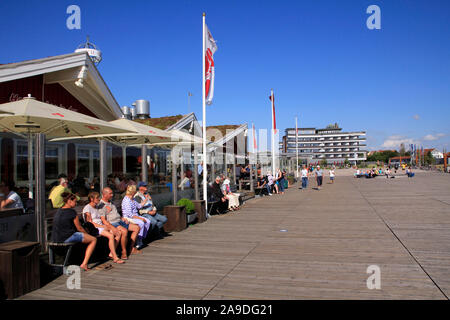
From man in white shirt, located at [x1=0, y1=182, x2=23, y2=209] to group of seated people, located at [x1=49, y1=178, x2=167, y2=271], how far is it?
592mm

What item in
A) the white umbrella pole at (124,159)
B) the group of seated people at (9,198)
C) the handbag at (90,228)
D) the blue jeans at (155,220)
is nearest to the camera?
Answer: the group of seated people at (9,198)

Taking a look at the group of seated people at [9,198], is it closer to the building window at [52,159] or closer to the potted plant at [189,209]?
the potted plant at [189,209]

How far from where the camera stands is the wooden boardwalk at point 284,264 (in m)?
4.11

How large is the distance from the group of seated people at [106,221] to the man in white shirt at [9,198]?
0.59 meters

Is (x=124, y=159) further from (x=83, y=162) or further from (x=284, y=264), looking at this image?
(x=284, y=264)

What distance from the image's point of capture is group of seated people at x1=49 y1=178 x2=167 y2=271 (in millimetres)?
4992

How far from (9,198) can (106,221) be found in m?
1.54

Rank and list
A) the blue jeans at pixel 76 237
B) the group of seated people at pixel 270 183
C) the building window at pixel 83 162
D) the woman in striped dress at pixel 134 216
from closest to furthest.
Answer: the blue jeans at pixel 76 237, the woman in striped dress at pixel 134 216, the building window at pixel 83 162, the group of seated people at pixel 270 183

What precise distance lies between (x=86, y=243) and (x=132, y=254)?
1082 millimetres

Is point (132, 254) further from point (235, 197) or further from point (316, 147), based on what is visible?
point (316, 147)

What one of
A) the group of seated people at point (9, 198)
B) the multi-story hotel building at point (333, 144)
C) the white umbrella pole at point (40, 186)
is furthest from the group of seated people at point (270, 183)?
the multi-story hotel building at point (333, 144)

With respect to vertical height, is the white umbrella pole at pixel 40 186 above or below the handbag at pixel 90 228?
above

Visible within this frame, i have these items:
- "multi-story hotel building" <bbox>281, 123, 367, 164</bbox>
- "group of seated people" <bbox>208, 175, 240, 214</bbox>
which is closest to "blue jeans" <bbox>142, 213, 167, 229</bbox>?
"group of seated people" <bbox>208, 175, 240, 214</bbox>
